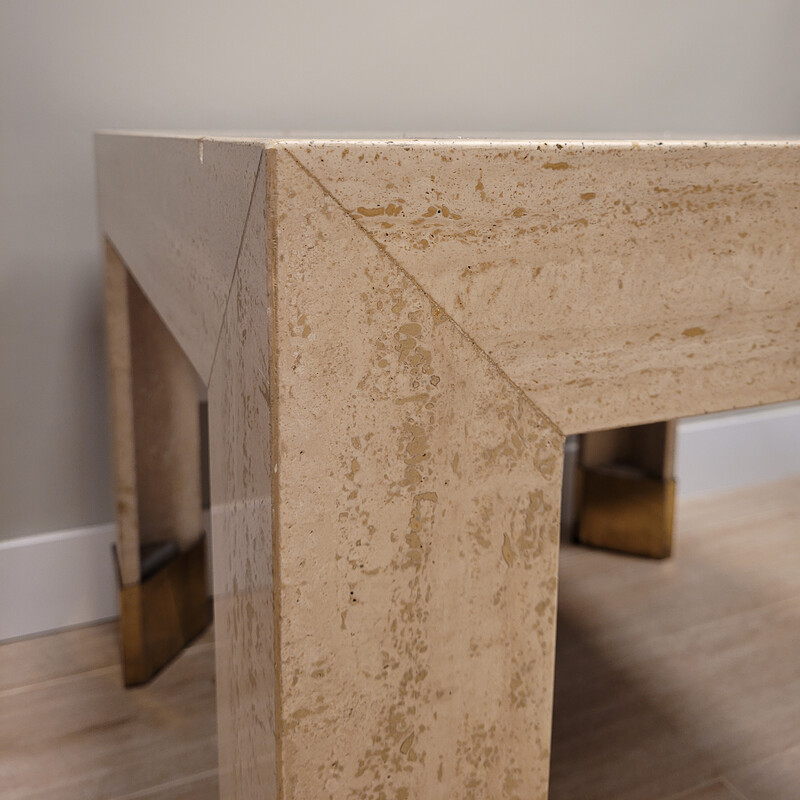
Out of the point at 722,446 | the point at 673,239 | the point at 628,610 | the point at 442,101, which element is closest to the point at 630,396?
the point at 673,239

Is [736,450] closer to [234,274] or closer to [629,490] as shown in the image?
[629,490]

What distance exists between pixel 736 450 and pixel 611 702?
0.77 m

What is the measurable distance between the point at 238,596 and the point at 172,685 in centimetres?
64

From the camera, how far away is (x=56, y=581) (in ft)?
3.75

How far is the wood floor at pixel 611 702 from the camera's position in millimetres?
870

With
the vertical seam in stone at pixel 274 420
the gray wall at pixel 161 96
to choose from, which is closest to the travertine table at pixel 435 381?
the vertical seam in stone at pixel 274 420

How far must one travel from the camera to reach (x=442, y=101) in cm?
127

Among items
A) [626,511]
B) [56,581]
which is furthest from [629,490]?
[56,581]

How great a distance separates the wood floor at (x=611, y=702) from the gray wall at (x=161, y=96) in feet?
0.75

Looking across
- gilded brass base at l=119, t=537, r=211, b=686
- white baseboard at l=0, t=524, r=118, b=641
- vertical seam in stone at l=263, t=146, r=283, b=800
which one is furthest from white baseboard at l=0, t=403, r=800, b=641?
vertical seam in stone at l=263, t=146, r=283, b=800

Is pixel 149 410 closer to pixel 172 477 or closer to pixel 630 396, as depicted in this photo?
pixel 172 477

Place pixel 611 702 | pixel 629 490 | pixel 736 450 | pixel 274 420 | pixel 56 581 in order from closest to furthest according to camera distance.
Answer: pixel 274 420
pixel 611 702
pixel 56 581
pixel 629 490
pixel 736 450

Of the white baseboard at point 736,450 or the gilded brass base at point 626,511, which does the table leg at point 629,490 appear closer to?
the gilded brass base at point 626,511

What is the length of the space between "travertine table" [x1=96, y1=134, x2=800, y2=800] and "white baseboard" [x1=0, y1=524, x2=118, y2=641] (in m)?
0.74
